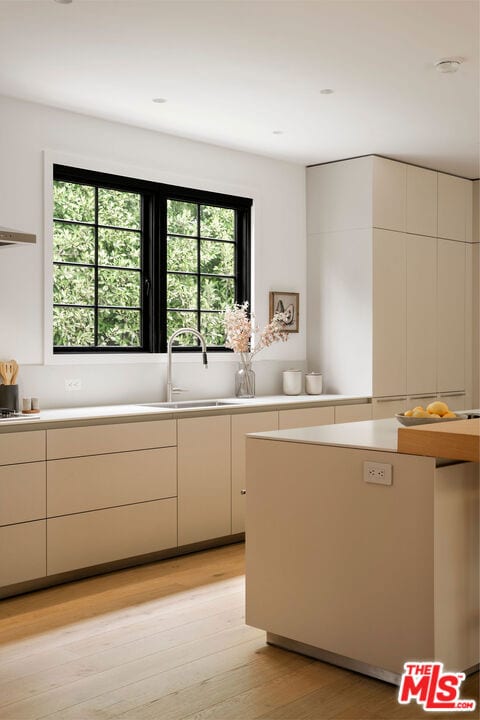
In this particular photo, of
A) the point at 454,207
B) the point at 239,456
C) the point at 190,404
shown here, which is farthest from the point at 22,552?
the point at 454,207

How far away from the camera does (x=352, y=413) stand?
5621mm

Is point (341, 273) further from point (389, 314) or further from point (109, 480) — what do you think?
point (109, 480)

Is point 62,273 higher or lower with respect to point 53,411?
higher

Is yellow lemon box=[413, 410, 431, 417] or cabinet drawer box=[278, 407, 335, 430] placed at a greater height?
yellow lemon box=[413, 410, 431, 417]

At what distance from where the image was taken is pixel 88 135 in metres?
4.89

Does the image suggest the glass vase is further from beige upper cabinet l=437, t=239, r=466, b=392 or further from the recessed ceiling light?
the recessed ceiling light

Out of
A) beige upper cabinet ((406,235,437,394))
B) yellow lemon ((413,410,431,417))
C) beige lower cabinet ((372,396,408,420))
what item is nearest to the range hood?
yellow lemon ((413,410,431,417))

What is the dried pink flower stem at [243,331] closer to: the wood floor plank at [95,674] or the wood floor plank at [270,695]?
the wood floor plank at [95,674]

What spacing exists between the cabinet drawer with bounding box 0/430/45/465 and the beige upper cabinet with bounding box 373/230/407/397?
2667mm

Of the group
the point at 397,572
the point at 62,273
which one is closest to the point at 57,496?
the point at 62,273

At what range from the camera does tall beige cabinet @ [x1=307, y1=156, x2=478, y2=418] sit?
5848mm

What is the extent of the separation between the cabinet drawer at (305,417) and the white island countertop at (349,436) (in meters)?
1.54

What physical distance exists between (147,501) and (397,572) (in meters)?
2.00

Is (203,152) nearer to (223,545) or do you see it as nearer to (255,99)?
(255,99)
